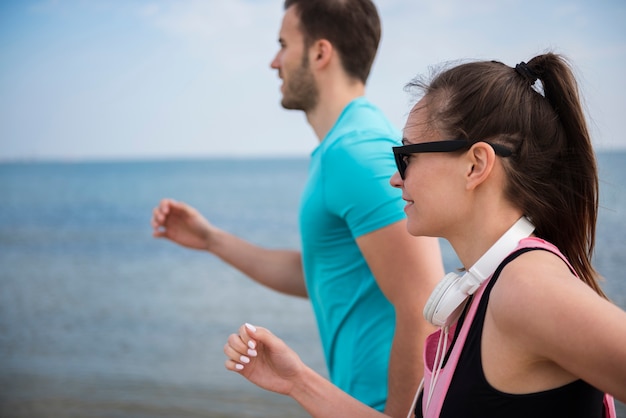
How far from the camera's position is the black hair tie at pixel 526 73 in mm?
1736

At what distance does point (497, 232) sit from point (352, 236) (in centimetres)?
103

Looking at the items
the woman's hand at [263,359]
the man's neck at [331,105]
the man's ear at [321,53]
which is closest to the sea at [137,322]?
the woman's hand at [263,359]

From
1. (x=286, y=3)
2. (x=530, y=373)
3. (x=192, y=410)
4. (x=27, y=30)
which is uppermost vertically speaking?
(x=27, y=30)

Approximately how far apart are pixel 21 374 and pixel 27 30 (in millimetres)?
64798

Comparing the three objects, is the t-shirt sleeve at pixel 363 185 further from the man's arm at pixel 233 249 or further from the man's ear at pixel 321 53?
the man's arm at pixel 233 249

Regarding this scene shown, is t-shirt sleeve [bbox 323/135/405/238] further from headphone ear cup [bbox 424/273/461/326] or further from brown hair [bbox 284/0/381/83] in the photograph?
headphone ear cup [bbox 424/273/461/326]

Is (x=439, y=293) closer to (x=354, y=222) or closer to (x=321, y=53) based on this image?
(x=354, y=222)

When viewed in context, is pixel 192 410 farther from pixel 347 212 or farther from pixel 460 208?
pixel 460 208

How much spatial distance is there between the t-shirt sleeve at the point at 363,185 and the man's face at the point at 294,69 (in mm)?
521

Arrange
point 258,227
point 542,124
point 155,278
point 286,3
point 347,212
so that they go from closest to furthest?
point 542,124 < point 347,212 < point 286,3 < point 155,278 < point 258,227

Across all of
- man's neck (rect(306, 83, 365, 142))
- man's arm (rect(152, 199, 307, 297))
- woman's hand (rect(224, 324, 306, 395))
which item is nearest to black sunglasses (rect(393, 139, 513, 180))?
woman's hand (rect(224, 324, 306, 395))

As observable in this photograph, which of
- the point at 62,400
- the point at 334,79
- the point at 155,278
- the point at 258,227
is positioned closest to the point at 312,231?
the point at 334,79

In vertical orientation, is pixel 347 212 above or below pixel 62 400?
above

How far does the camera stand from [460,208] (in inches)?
68.1
